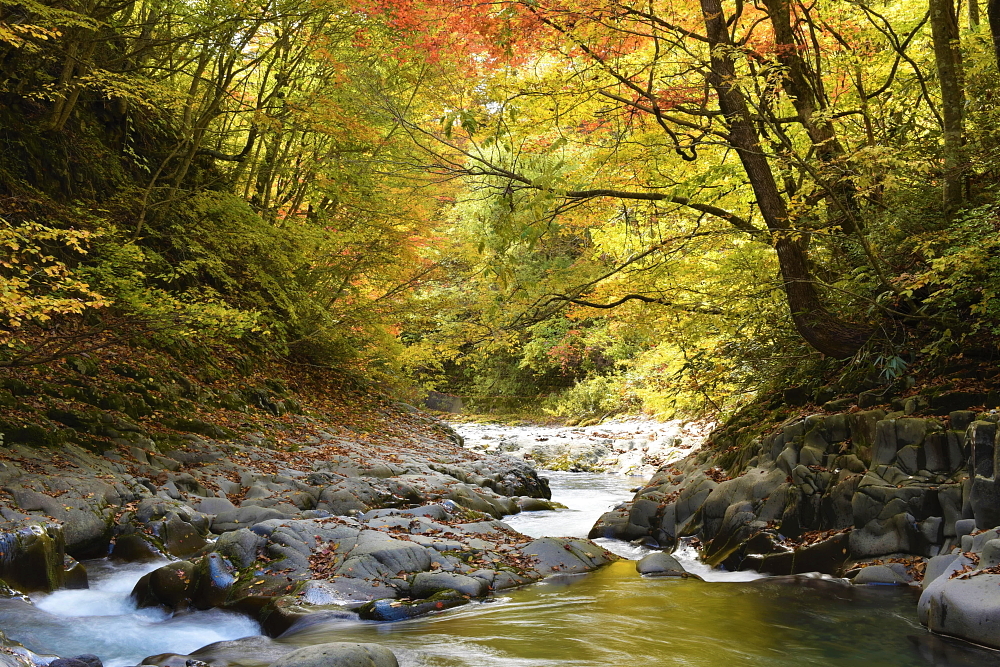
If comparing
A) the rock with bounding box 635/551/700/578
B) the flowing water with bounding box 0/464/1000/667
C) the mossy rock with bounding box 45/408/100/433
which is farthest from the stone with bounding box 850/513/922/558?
the mossy rock with bounding box 45/408/100/433

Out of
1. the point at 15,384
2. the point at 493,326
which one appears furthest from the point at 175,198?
the point at 493,326

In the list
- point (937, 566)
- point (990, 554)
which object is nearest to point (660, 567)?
point (937, 566)

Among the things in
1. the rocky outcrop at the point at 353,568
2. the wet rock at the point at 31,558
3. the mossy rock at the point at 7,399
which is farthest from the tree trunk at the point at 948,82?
the mossy rock at the point at 7,399

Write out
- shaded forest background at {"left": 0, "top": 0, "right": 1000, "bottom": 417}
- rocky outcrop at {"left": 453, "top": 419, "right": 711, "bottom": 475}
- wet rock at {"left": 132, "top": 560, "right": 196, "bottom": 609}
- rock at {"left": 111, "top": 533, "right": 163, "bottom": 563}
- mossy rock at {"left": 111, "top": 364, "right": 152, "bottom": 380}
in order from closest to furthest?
1. wet rock at {"left": 132, "top": 560, "right": 196, "bottom": 609}
2. rock at {"left": 111, "top": 533, "right": 163, "bottom": 563}
3. shaded forest background at {"left": 0, "top": 0, "right": 1000, "bottom": 417}
4. mossy rock at {"left": 111, "top": 364, "right": 152, "bottom": 380}
5. rocky outcrop at {"left": 453, "top": 419, "right": 711, "bottom": 475}

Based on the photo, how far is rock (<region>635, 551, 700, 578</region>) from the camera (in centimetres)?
669

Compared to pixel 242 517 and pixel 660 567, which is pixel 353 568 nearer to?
pixel 242 517

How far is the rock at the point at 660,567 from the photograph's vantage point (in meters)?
6.69

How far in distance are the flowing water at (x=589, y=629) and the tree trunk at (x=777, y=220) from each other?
106 inches

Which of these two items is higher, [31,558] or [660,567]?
[31,558]

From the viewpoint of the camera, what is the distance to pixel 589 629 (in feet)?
17.0

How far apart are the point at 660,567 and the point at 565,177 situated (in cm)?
402

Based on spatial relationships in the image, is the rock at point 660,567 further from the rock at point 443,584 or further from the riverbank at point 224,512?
the rock at point 443,584

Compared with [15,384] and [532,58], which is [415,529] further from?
[532,58]

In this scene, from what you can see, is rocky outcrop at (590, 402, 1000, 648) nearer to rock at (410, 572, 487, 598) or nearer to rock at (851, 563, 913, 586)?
rock at (851, 563, 913, 586)
